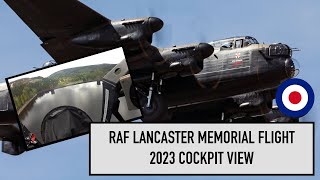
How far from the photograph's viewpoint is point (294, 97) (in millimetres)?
16766

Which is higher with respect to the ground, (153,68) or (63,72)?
(63,72)

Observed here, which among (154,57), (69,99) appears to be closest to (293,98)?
(69,99)

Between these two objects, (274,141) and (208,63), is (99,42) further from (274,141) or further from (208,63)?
(274,141)

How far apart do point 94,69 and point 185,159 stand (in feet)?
33.8

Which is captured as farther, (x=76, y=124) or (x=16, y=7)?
(x=16, y=7)

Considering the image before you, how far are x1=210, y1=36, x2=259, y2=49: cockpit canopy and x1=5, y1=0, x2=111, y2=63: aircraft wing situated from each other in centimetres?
719

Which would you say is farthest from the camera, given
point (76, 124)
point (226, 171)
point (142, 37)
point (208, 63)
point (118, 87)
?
point (208, 63)

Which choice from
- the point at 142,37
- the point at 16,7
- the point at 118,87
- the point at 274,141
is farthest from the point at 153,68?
the point at 274,141

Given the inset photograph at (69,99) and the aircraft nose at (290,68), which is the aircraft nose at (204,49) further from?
the inset photograph at (69,99)

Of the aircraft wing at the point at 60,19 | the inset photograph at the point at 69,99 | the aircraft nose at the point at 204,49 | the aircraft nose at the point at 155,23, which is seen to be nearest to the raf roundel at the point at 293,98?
the inset photograph at the point at 69,99

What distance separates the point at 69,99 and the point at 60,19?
15514mm

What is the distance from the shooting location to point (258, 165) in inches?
599

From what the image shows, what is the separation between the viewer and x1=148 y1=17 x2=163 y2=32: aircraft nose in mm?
38250

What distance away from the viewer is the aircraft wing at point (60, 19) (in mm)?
39719
